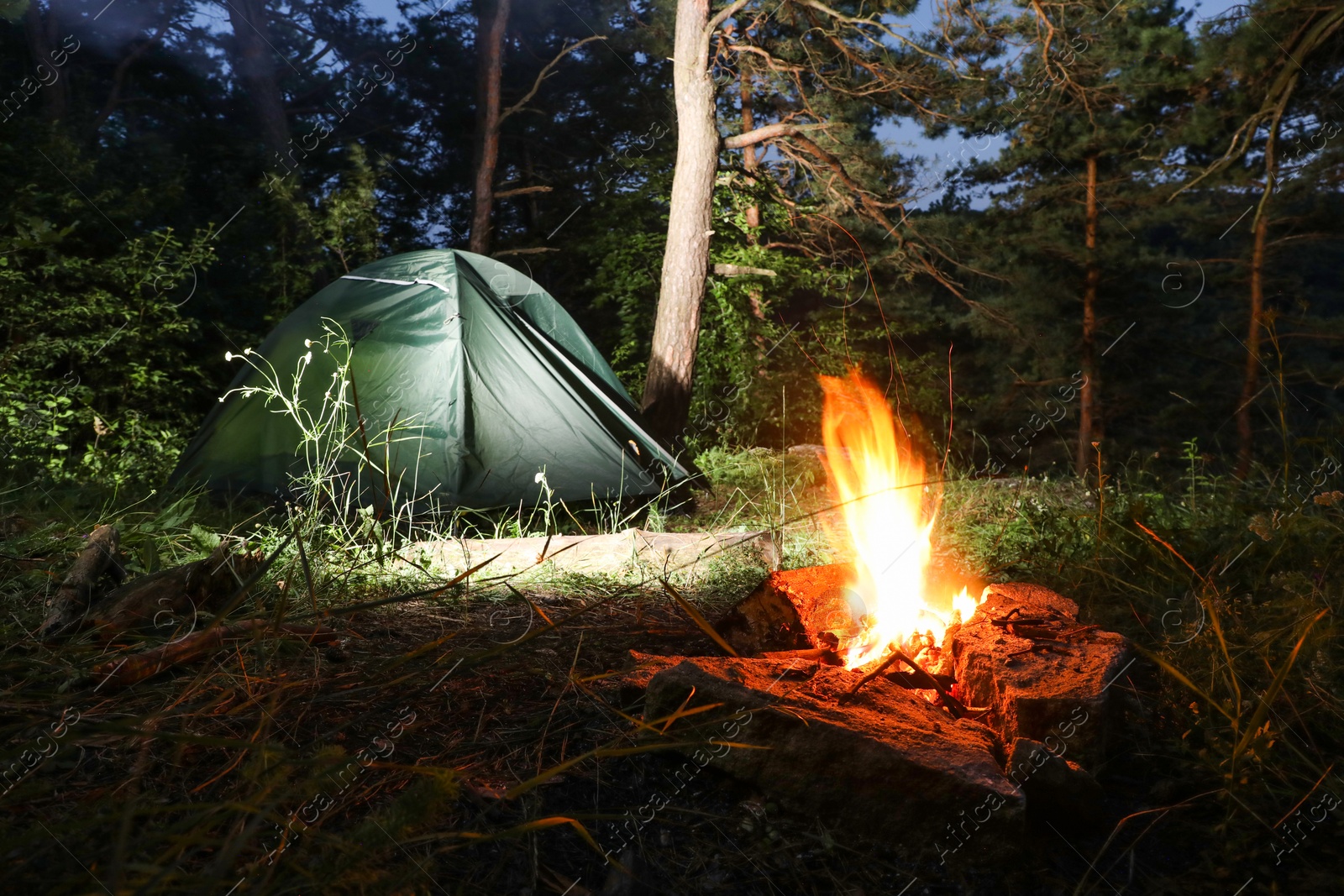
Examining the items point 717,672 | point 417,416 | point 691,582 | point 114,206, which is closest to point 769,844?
point 717,672

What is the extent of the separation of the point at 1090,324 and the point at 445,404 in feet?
33.7

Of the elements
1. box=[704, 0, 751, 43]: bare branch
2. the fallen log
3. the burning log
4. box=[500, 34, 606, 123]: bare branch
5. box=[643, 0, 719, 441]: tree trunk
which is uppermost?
box=[500, 34, 606, 123]: bare branch

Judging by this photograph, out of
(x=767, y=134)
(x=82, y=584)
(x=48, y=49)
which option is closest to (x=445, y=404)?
(x=82, y=584)

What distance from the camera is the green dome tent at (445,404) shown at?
4965 mm

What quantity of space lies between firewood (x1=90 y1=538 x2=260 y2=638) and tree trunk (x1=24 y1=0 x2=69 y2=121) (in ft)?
36.4

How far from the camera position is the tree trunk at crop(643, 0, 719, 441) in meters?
7.34

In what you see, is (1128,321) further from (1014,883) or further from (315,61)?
(315,61)

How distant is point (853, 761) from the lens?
5.53 feet

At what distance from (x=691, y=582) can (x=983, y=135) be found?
11.4 m

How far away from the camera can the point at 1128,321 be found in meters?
12.2

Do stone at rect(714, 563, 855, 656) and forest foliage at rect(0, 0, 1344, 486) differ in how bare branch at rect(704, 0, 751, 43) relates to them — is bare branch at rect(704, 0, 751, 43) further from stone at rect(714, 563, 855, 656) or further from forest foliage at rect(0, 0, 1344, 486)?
stone at rect(714, 563, 855, 656)

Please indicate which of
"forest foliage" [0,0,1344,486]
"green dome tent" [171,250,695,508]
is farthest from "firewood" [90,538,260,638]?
"forest foliage" [0,0,1344,486]

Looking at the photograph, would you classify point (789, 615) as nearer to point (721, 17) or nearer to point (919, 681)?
point (919, 681)

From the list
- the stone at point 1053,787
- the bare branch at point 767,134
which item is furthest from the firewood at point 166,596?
the bare branch at point 767,134
